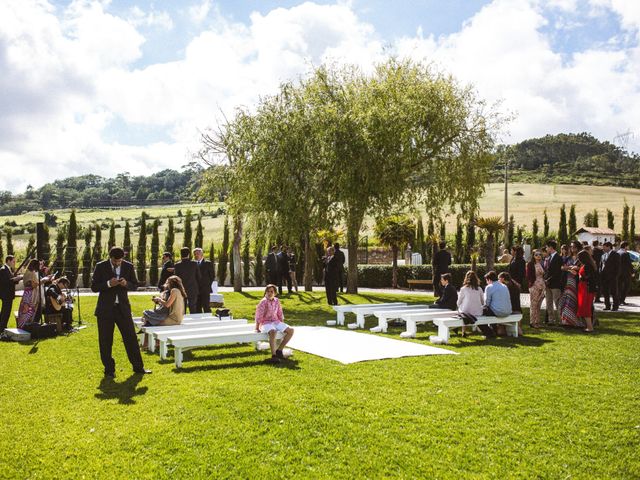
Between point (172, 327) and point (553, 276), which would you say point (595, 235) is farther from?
point (172, 327)

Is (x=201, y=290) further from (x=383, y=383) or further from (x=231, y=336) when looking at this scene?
(x=383, y=383)

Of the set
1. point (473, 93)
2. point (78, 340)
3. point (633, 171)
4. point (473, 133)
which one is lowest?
point (78, 340)

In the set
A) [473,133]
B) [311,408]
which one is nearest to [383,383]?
[311,408]

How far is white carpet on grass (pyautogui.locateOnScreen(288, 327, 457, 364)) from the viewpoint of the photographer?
1010cm

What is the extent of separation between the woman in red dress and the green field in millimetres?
44329

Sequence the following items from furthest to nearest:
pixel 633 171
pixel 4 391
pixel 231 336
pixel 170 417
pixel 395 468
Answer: pixel 633 171
pixel 231 336
pixel 4 391
pixel 170 417
pixel 395 468

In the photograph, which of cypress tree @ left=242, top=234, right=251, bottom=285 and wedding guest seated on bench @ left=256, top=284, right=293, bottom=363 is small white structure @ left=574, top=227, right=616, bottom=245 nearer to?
cypress tree @ left=242, top=234, right=251, bottom=285

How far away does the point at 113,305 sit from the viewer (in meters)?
9.00

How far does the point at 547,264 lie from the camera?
14.1 m

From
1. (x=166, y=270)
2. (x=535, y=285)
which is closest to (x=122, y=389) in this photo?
(x=166, y=270)

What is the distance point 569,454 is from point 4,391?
7.08 m

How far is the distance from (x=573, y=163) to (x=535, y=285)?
347 ft

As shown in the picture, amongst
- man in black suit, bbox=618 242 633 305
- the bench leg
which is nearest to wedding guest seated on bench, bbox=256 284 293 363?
the bench leg

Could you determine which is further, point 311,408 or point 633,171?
point 633,171
